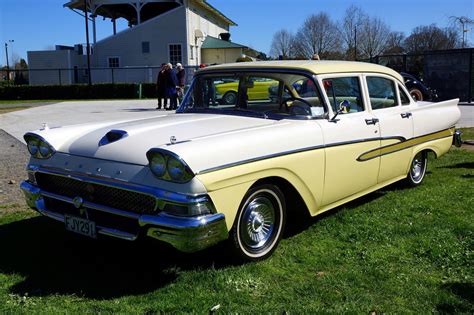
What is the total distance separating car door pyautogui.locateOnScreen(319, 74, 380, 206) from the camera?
4.58 m

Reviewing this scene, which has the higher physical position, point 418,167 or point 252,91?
point 252,91

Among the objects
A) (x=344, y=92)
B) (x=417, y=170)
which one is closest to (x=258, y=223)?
(x=344, y=92)

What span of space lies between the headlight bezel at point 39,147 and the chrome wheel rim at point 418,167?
423cm

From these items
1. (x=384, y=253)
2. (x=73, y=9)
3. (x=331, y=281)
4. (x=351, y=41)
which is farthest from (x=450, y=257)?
(x=351, y=41)

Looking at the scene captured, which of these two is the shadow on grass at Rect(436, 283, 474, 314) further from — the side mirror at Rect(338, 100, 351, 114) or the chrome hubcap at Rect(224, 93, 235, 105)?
the chrome hubcap at Rect(224, 93, 235, 105)

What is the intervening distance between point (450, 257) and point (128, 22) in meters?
44.7

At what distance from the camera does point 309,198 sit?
14.3ft

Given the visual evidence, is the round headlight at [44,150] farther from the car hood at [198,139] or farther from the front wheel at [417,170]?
the front wheel at [417,170]

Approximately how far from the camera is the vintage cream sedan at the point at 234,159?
11.5 feet

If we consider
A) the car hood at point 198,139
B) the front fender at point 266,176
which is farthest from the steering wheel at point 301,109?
the front fender at point 266,176

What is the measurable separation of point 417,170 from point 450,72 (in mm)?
15491

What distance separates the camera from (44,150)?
4387mm

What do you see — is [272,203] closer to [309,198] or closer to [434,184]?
[309,198]

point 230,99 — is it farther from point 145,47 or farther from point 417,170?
point 145,47
